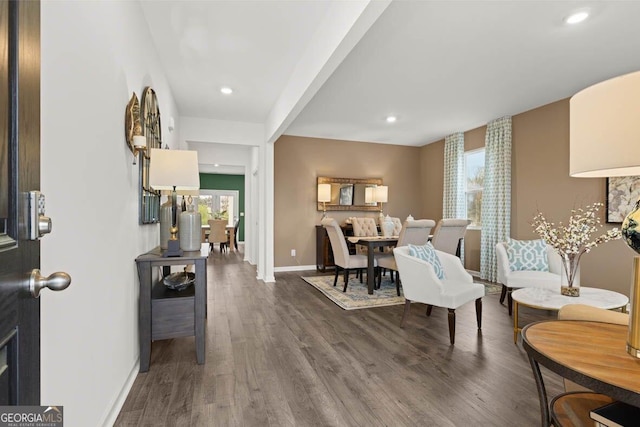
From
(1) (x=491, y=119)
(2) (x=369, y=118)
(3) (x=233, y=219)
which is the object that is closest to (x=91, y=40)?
(2) (x=369, y=118)

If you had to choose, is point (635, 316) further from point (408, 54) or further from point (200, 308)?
point (408, 54)

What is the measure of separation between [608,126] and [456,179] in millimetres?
5328

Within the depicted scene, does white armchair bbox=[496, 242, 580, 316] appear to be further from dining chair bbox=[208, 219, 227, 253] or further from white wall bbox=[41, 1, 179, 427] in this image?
dining chair bbox=[208, 219, 227, 253]

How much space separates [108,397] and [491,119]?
226 inches

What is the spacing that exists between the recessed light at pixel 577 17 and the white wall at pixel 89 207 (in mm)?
3160

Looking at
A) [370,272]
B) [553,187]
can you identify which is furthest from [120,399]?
[553,187]

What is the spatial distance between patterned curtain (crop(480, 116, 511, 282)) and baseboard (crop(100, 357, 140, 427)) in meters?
4.88

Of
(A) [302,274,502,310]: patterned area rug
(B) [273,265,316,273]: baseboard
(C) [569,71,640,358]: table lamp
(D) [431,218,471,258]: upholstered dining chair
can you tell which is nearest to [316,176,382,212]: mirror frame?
(B) [273,265,316,273]: baseboard

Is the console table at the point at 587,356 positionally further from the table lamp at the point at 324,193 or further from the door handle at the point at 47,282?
the table lamp at the point at 324,193

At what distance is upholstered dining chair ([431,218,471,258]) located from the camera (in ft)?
13.9

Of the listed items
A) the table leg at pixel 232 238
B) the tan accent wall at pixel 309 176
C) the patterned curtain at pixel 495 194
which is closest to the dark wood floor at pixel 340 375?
the patterned curtain at pixel 495 194

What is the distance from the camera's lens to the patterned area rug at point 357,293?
12.5 feet

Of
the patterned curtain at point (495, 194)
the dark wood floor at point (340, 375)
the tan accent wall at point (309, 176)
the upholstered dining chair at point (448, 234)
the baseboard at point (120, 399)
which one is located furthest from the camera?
the tan accent wall at point (309, 176)

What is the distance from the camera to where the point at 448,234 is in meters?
4.37
